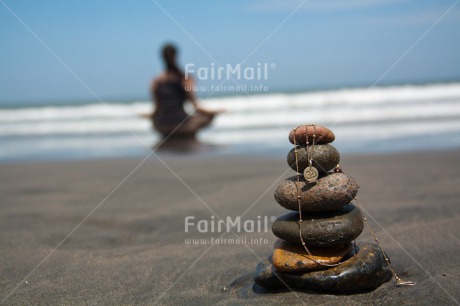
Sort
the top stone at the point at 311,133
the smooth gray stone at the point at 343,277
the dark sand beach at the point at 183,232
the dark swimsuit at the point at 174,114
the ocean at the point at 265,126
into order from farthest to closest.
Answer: the dark swimsuit at the point at 174,114, the ocean at the point at 265,126, the dark sand beach at the point at 183,232, the top stone at the point at 311,133, the smooth gray stone at the point at 343,277

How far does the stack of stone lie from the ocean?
6.25 metres

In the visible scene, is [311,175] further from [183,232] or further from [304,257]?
[183,232]

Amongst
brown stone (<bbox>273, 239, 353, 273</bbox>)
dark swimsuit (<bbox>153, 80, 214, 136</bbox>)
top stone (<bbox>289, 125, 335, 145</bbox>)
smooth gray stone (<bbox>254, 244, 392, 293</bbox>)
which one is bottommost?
smooth gray stone (<bbox>254, 244, 392, 293</bbox>)

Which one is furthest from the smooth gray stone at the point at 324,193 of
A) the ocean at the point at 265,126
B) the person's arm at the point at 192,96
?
the person's arm at the point at 192,96

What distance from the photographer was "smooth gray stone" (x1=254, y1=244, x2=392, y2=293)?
3316 mm

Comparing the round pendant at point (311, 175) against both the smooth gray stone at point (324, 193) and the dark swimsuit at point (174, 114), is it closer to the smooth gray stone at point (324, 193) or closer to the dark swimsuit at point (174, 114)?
the smooth gray stone at point (324, 193)

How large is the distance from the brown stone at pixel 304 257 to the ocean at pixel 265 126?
6.30m

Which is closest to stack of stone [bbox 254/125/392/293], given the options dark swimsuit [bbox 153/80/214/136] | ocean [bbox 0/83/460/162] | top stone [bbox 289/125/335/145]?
top stone [bbox 289/125/335/145]

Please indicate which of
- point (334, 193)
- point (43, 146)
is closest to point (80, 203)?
point (334, 193)

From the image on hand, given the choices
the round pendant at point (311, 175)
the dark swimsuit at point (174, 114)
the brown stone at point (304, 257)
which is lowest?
the brown stone at point (304, 257)

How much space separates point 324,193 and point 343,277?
514 mm

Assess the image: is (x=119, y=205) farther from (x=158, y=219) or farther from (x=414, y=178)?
(x=414, y=178)

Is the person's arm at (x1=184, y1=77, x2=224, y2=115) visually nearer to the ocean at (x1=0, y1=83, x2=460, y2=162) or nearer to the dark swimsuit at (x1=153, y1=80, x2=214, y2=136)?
the dark swimsuit at (x1=153, y1=80, x2=214, y2=136)

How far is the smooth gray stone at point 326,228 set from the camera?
11.1 ft
